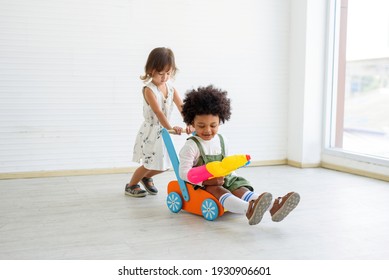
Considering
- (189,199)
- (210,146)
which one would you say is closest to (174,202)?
(189,199)

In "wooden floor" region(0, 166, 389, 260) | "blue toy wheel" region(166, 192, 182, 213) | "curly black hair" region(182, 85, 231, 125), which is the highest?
"curly black hair" region(182, 85, 231, 125)

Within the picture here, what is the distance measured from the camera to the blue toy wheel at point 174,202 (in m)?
2.37

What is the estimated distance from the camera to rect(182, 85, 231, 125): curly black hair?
2.22 meters

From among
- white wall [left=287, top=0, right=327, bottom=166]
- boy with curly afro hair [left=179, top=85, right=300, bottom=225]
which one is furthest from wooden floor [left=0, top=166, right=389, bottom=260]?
white wall [left=287, top=0, right=327, bottom=166]

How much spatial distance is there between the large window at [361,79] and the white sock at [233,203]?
167cm

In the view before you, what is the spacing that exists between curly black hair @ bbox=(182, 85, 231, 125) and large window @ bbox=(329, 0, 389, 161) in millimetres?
1649

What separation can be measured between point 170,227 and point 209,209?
8.3 inches

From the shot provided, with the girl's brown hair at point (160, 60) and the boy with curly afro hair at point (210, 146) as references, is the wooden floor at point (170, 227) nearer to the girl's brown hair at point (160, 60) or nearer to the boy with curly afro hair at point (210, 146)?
the boy with curly afro hair at point (210, 146)

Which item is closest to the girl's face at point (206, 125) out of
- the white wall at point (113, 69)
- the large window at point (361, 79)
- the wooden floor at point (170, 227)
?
the wooden floor at point (170, 227)

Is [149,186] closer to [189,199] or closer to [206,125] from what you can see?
[189,199]

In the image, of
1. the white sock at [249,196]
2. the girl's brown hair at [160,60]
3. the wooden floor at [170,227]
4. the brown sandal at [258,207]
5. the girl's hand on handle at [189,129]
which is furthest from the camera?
the girl's brown hair at [160,60]

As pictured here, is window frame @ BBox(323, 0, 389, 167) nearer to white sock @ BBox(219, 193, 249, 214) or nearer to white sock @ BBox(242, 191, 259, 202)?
white sock @ BBox(242, 191, 259, 202)
